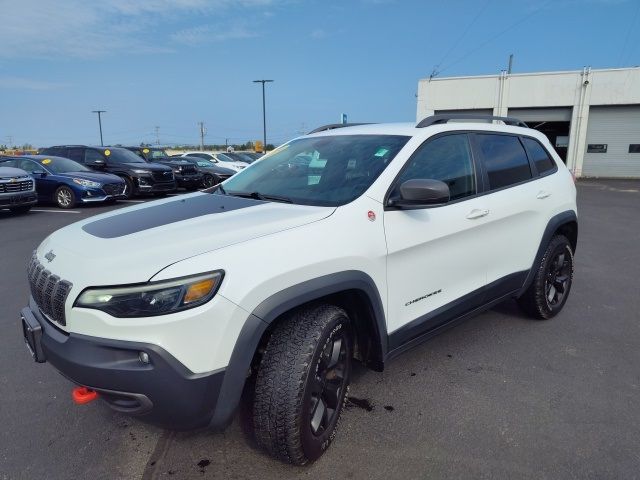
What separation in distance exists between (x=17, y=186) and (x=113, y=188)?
7.64 feet

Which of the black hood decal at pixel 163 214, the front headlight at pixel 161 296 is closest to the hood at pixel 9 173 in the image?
the black hood decal at pixel 163 214

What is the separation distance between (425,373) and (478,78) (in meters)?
26.7

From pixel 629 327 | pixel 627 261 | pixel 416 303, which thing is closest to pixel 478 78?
pixel 627 261

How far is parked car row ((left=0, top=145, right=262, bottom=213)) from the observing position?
10938mm

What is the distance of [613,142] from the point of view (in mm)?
25688

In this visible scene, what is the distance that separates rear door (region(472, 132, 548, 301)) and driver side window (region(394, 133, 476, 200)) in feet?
0.51

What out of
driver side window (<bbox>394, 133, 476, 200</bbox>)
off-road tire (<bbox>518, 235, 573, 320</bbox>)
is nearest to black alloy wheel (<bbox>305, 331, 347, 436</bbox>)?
driver side window (<bbox>394, 133, 476, 200</bbox>)

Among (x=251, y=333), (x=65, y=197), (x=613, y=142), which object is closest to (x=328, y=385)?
(x=251, y=333)

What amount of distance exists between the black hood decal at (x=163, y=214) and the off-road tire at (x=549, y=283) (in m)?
2.61

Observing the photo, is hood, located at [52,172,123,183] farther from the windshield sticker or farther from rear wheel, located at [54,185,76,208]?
the windshield sticker

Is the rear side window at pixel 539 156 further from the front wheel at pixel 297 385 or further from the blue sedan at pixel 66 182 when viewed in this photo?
the blue sedan at pixel 66 182

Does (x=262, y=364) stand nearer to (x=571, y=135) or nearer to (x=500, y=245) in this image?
(x=500, y=245)

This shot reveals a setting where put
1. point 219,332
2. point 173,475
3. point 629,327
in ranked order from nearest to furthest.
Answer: point 219,332 < point 173,475 < point 629,327

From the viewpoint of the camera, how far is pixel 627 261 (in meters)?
6.67
